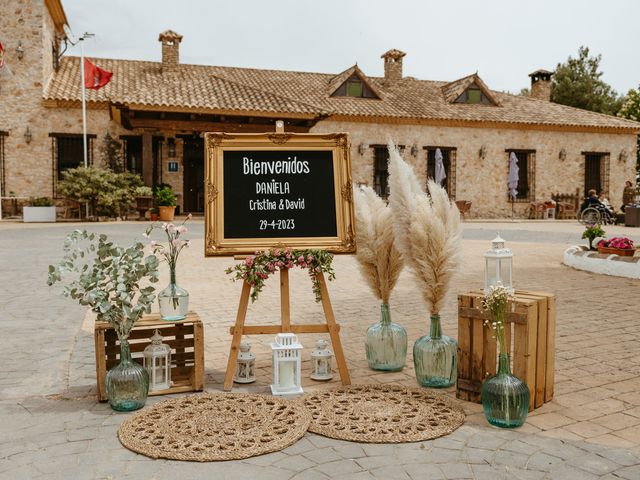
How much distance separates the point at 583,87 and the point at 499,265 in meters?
37.4

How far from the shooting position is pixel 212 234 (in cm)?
329

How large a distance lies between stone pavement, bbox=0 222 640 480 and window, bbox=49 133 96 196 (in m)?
12.9

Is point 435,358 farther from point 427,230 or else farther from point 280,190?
point 280,190

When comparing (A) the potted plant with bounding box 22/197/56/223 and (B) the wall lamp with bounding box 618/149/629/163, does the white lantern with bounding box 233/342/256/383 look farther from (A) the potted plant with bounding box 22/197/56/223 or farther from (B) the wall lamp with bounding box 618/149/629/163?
(B) the wall lamp with bounding box 618/149/629/163

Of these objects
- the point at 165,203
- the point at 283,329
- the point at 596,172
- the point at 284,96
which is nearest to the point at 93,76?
the point at 165,203

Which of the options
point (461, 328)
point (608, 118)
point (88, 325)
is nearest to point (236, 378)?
point (461, 328)

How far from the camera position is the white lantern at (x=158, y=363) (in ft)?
10.3

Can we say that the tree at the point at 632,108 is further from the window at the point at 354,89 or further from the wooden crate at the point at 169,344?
the wooden crate at the point at 169,344

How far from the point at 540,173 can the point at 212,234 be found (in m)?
22.5

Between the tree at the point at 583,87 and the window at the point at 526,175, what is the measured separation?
15.0 m

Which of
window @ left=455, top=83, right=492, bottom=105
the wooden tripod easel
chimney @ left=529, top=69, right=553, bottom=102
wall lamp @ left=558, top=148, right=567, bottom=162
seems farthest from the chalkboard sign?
chimney @ left=529, top=69, right=553, bottom=102

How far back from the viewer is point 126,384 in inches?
115

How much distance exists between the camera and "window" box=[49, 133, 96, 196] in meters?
18.3

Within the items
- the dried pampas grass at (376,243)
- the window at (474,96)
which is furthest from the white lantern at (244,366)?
the window at (474,96)
